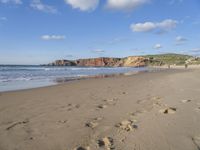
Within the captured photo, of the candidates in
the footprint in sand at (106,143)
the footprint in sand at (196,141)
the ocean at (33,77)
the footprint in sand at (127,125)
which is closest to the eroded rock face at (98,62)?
the ocean at (33,77)

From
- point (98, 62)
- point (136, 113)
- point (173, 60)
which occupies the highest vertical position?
point (136, 113)

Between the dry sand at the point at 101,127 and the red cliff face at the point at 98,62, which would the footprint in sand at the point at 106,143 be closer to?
the dry sand at the point at 101,127

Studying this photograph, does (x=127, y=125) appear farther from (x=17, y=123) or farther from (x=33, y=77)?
(x=33, y=77)

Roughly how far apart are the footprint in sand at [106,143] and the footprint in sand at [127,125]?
1.93ft

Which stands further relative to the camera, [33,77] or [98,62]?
[98,62]

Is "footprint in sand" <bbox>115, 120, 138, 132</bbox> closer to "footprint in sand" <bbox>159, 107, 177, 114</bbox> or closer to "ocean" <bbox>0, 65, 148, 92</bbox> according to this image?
"footprint in sand" <bbox>159, 107, 177, 114</bbox>

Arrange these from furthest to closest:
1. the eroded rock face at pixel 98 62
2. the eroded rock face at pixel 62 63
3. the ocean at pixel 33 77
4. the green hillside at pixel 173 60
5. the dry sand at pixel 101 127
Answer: the eroded rock face at pixel 98 62, the eroded rock face at pixel 62 63, the green hillside at pixel 173 60, the ocean at pixel 33 77, the dry sand at pixel 101 127

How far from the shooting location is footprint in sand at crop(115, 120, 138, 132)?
4067 mm

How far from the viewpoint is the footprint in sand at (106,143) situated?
10.6 feet

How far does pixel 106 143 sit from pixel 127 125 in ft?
3.29

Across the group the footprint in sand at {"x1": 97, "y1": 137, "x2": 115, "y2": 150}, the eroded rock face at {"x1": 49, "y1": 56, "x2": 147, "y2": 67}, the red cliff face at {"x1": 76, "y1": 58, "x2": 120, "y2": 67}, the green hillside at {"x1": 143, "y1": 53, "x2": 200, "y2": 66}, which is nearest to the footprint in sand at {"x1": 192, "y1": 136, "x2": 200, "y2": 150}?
the footprint in sand at {"x1": 97, "y1": 137, "x2": 115, "y2": 150}

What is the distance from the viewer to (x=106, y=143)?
3375 millimetres

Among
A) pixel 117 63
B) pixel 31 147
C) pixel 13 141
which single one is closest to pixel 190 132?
pixel 31 147

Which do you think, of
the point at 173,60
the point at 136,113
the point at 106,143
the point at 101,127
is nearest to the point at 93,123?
the point at 101,127
